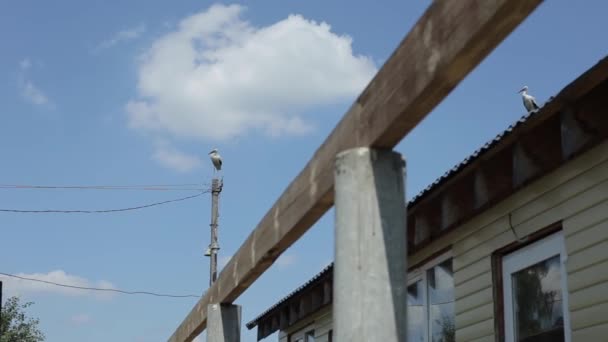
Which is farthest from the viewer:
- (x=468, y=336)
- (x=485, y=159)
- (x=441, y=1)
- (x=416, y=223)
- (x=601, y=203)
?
(x=416, y=223)

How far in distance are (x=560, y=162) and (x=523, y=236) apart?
991mm

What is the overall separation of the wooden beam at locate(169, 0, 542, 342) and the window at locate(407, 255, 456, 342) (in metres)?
3.55

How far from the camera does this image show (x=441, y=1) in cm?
341

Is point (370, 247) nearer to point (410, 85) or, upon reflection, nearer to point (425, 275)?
point (410, 85)

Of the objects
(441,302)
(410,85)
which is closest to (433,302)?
(441,302)

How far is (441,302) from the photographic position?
28.5 feet

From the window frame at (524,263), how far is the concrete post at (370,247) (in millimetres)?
3065

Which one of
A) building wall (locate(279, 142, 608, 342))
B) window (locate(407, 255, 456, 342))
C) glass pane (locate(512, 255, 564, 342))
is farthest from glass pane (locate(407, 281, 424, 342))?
glass pane (locate(512, 255, 564, 342))

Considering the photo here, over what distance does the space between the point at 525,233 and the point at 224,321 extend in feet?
8.72

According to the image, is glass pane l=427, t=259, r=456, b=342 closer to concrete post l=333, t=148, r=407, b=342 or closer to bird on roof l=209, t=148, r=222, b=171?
concrete post l=333, t=148, r=407, b=342

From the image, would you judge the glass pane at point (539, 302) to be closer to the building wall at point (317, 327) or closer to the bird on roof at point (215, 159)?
the building wall at point (317, 327)

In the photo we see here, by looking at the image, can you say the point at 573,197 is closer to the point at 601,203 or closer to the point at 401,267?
the point at 601,203

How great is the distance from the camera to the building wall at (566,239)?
20.4ft

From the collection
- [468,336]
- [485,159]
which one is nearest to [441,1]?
[485,159]
